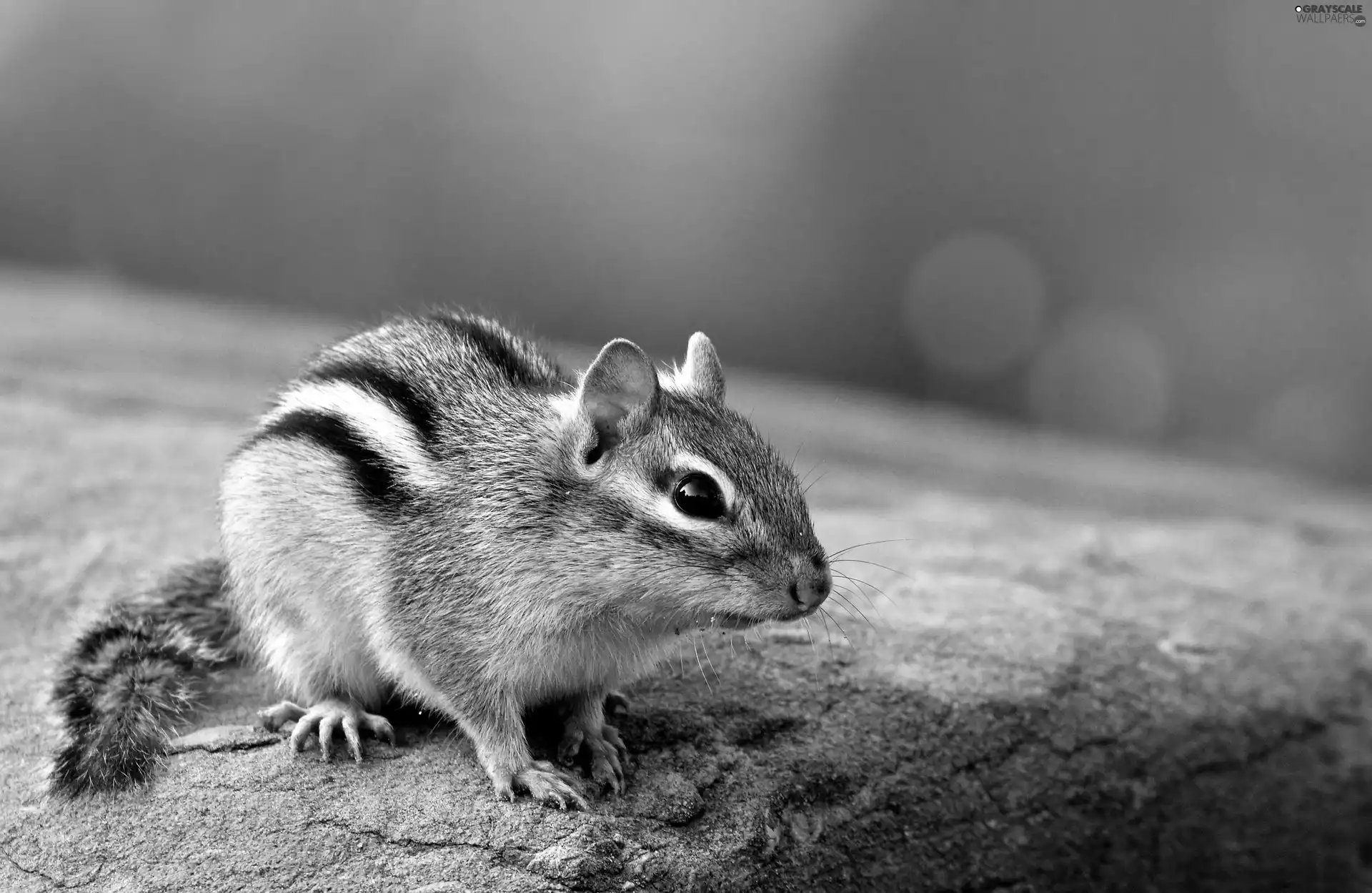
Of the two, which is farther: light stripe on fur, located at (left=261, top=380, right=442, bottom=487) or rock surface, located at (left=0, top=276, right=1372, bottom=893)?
light stripe on fur, located at (left=261, top=380, right=442, bottom=487)

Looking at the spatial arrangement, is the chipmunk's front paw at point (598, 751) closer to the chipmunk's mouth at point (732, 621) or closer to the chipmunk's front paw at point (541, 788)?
the chipmunk's front paw at point (541, 788)

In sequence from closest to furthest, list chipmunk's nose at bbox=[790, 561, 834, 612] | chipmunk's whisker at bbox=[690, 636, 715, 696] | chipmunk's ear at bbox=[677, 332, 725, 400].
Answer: chipmunk's nose at bbox=[790, 561, 834, 612] < chipmunk's ear at bbox=[677, 332, 725, 400] < chipmunk's whisker at bbox=[690, 636, 715, 696]

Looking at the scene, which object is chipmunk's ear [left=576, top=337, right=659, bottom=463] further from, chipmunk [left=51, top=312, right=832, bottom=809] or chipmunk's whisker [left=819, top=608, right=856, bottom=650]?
chipmunk's whisker [left=819, top=608, right=856, bottom=650]

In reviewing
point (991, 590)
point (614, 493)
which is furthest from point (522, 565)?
point (991, 590)

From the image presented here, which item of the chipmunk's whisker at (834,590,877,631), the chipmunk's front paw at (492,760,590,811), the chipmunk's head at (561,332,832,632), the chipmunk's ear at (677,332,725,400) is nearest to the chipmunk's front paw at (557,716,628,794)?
the chipmunk's front paw at (492,760,590,811)

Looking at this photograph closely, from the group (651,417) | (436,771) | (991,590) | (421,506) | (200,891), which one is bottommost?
(200,891)

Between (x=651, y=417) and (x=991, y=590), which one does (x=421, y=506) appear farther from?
(x=991, y=590)
